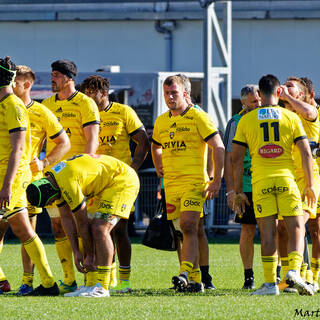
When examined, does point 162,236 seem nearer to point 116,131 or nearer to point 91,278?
point 116,131

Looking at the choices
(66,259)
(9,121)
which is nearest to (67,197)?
(9,121)

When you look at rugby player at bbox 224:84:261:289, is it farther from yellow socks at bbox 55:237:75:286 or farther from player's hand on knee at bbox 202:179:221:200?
yellow socks at bbox 55:237:75:286

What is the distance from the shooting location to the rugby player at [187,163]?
30.6ft

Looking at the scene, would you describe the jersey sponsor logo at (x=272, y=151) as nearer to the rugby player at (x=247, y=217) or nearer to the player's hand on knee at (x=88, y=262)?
the rugby player at (x=247, y=217)

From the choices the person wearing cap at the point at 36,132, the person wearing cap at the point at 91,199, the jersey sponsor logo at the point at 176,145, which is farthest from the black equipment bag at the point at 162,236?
the person wearing cap at the point at 36,132

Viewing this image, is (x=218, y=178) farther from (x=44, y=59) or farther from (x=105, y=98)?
(x=44, y=59)

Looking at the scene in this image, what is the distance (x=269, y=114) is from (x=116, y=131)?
209 centimetres

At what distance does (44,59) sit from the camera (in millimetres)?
25125

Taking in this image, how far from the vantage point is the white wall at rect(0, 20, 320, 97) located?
78.0ft

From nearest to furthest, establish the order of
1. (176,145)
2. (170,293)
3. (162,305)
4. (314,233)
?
(162,305), (170,293), (176,145), (314,233)

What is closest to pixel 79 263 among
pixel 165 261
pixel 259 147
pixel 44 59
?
pixel 259 147

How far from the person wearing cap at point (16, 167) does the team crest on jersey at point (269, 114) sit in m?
2.18

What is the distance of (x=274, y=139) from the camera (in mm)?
8664

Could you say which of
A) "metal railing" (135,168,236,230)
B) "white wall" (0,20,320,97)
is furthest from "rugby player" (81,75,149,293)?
"white wall" (0,20,320,97)
